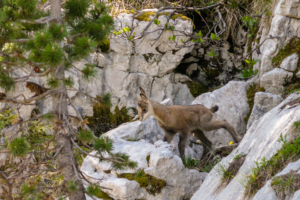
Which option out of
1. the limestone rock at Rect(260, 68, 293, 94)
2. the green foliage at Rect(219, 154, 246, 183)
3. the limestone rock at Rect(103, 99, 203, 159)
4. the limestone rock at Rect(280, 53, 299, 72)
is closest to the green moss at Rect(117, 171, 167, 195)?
the limestone rock at Rect(103, 99, 203, 159)

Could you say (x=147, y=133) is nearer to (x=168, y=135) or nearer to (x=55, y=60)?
(x=168, y=135)

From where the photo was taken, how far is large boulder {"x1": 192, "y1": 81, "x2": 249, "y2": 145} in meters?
8.23

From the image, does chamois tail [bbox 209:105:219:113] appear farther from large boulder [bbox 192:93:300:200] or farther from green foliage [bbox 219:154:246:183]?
green foliage [bbox 219:154:246:183]

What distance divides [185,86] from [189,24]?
1827 mm

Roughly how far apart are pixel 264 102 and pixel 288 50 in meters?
1.35

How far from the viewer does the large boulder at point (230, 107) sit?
27.0ft

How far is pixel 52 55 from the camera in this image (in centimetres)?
379

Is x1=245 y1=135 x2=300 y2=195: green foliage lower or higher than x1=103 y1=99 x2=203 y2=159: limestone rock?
higher

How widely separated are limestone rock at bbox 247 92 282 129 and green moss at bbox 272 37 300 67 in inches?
33.2

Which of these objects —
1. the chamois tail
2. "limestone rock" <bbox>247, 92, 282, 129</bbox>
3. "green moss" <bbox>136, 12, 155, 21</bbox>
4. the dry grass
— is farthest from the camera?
"green moss" <bbox>136, 12, 155, 21</bbox>

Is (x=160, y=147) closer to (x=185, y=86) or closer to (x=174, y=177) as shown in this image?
(x=174, y=177)

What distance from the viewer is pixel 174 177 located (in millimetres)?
5879

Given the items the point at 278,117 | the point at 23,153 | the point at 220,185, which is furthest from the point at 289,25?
the point at 23,153

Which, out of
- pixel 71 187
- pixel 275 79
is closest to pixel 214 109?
pixel 275 79
